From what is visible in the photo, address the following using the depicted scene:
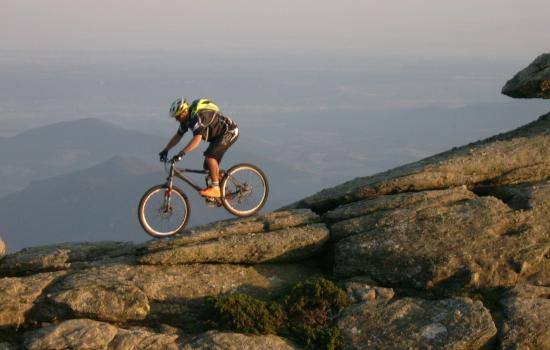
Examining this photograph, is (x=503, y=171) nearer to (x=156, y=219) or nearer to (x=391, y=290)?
(x=391, y=290)

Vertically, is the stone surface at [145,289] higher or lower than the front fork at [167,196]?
lower

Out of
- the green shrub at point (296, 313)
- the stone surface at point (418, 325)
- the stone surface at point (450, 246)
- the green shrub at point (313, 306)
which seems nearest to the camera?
the stone surface at point (418, 325)

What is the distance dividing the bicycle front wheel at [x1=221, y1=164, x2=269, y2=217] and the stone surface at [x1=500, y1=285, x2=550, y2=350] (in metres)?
9.34

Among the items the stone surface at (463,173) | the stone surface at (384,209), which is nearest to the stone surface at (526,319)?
the stone surface at (384,209)

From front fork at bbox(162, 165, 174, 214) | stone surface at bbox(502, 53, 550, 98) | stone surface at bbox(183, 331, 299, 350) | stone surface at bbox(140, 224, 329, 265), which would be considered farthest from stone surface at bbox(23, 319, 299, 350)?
stone surface at bbox(502, 53, 550, 98)

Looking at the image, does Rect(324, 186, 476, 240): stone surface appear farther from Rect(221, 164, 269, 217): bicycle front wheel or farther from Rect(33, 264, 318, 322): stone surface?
Rect(221, 164, 269, 217): bicycle front wheel

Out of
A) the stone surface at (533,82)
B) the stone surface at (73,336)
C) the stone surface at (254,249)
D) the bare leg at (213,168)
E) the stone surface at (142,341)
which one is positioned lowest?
the stone surface at (142,341)

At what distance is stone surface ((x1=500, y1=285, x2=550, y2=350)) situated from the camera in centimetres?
1658

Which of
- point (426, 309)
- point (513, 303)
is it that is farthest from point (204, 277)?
point (513, 303)

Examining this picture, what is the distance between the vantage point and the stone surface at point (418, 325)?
16797 mm

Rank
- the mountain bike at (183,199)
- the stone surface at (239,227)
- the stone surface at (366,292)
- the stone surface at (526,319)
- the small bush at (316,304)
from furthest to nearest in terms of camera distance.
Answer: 1. the mountain bike at (183,199)
2. the stone surface at (239,227)
3. the stone surface at (366,292)
4. the small bush at (316,304)
5. the stone surface at (526,319)

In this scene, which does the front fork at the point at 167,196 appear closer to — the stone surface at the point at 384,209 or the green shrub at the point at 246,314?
the green shrub at the point at 246,314

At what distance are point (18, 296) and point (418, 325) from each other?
11698mm

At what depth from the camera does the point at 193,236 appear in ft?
66.0
